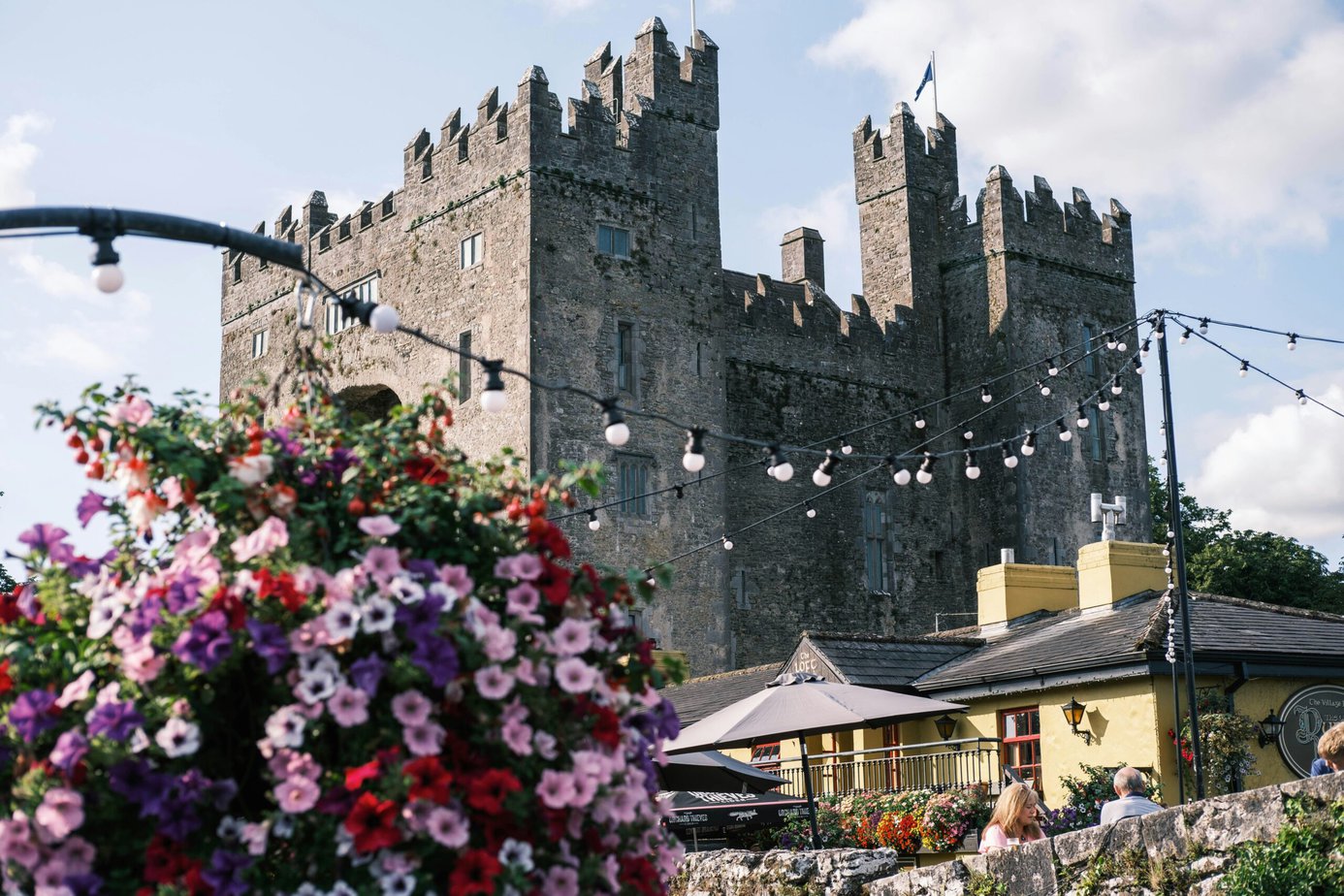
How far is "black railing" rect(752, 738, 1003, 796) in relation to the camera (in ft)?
66.6

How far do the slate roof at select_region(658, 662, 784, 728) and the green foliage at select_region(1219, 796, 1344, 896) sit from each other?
53.1 ft

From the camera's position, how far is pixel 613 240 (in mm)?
34531

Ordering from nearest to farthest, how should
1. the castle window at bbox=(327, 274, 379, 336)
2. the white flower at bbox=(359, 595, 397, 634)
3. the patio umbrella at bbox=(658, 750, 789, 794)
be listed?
the white flower at bbox=(359, 595, 397, 634)
the patio umbrella at bbox=(658, 750, 789, 794)
the castle window at bbox=(327, 274, 379, 336)

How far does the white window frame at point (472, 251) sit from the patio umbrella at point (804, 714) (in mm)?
20104

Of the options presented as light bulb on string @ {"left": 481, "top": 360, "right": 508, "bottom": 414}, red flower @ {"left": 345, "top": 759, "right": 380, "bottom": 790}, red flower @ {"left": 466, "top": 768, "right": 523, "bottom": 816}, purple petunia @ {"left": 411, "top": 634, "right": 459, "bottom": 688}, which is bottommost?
red flower @ {"left": 466, "top": 768, "right": 523, "bottom": 816}

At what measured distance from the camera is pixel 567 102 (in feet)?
113

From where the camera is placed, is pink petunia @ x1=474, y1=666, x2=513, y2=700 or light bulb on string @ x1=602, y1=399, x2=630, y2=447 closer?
pink petunia @ x1=474, y1=666, x2=513, y2=700

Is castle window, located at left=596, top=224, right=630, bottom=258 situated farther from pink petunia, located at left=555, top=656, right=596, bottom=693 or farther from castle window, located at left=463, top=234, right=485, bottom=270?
pink petunia, located at left=555, top=656, right=596, bottom=693

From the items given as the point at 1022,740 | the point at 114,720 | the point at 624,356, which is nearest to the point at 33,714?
the point at 114,720

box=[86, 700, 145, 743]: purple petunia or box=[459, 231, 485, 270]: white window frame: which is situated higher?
box=[459, 231, 485, 270]: white window frame

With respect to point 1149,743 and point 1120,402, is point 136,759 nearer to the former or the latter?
point 1149,743

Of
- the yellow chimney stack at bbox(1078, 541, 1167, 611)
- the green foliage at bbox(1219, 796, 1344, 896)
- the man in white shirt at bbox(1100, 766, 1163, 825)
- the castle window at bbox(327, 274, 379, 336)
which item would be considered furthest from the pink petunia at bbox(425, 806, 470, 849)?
the castle window at bbox(327, 274, 379, 336)

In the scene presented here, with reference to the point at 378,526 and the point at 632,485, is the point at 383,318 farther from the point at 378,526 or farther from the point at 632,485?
the point at 632,485

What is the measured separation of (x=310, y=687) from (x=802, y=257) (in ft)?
136
